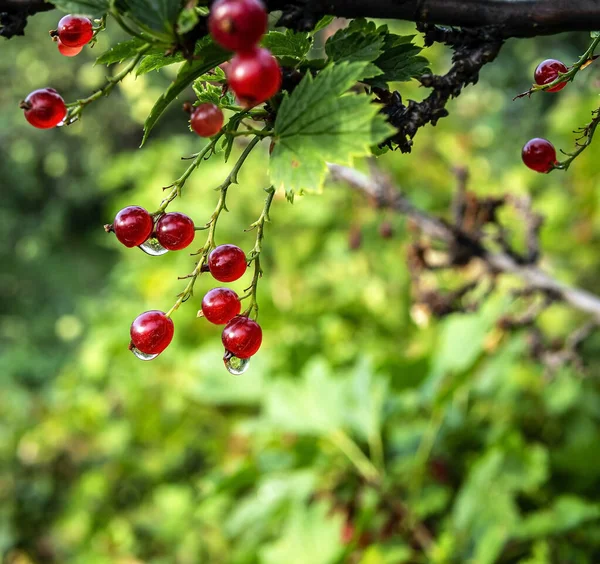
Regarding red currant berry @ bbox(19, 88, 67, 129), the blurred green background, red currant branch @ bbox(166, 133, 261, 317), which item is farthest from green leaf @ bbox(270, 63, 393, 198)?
the blurred green background

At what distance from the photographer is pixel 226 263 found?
0.47m

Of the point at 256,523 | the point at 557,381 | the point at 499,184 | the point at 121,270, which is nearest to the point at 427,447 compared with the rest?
the point at 557,381

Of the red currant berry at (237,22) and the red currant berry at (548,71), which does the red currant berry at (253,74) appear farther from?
the red currant berry at (548,71)

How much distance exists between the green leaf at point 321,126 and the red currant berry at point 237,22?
7 centimetres

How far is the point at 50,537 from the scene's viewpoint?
7.93 ft

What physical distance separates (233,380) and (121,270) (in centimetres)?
155

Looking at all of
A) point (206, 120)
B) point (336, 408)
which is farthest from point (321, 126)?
point (336, 408)

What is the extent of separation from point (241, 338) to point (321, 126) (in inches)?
6.5

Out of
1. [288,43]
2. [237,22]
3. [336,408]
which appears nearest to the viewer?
[237,22]

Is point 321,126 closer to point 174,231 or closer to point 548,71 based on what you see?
point 174,231

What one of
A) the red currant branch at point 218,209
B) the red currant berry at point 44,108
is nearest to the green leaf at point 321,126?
the red currant branch at point 218,209

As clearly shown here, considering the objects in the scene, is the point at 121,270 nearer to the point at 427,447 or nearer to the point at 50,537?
the point at 50,537

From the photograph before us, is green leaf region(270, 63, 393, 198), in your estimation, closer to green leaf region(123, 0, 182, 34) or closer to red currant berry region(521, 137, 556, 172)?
green leaf region(123, 0, 182, 34)

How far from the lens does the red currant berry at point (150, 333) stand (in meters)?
0.49
